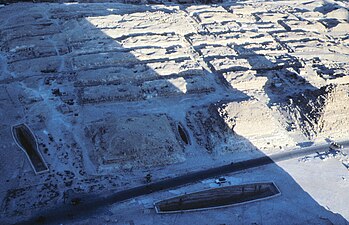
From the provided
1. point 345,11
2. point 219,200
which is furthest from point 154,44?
point 345,11

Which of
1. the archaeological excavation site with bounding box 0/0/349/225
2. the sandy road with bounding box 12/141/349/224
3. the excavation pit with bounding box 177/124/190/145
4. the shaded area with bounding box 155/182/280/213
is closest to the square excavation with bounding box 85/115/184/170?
the archaeological excavation site with bounding box 0/0/349/225

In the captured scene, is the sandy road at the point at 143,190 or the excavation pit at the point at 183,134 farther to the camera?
the excavation pit at the point at 183,134

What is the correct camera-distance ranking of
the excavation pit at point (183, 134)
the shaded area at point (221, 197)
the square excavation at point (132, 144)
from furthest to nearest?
the excavation pit at point (183, 134)
the square excavation at point (132, 144)
the shaded area at point (221, 197)

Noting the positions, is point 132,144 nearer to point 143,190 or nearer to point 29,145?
point 143,190

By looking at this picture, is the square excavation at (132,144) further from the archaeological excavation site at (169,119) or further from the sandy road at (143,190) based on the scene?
the sandy road at (143,190)

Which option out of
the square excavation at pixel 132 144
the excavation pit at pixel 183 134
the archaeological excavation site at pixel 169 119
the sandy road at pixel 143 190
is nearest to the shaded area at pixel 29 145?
the archaeological excavation site at pixel 169 119

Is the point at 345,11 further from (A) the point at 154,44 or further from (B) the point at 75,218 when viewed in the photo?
(B) the point at 75,218
